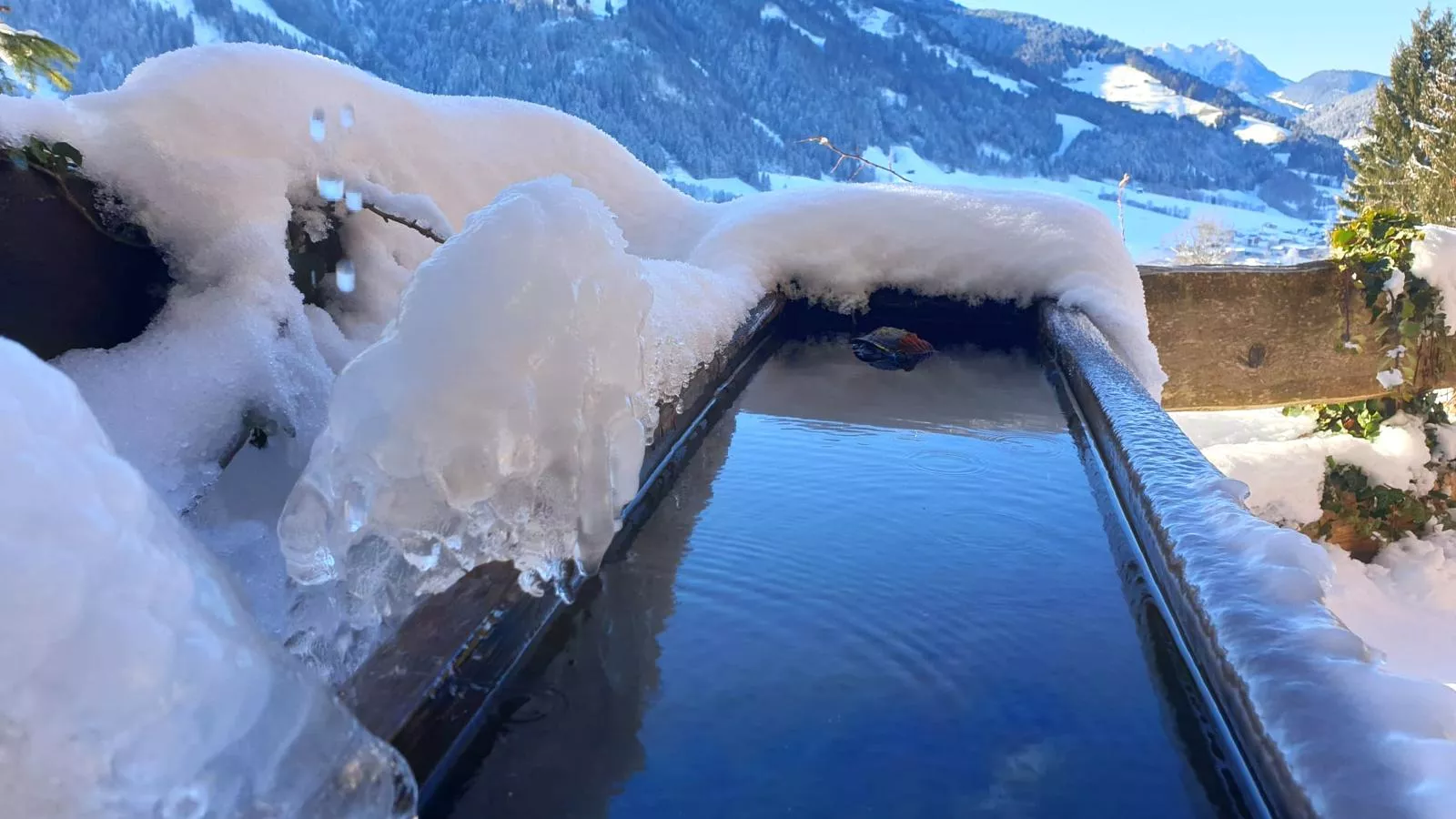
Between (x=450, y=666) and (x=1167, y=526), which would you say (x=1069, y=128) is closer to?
(x=1167, y=526)

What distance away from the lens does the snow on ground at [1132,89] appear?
95.2 meters

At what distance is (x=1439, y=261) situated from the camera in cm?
508

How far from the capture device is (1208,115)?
9088 cm

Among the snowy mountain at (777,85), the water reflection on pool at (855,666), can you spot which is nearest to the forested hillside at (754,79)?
the snowy mountain at (777,85)

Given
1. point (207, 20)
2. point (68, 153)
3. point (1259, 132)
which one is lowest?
point (207, 20)

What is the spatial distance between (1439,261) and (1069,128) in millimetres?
83496

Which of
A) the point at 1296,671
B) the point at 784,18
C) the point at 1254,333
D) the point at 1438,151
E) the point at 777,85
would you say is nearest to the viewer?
the point at 1296,671

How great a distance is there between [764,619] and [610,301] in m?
0.50

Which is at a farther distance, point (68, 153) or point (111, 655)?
point (68, 153)

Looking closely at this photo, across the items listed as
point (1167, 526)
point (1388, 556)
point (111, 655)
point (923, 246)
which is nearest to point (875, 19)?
Result: point (1388, 556)

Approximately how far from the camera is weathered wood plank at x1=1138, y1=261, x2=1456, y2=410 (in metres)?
5.26

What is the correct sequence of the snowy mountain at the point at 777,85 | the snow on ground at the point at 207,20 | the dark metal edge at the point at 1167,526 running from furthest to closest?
the snowy mountain at the point at 777,85
the snow on ground at the point at 207,20
the dark metal edge at the point at 1167,526

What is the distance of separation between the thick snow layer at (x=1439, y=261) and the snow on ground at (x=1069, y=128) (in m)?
74.9

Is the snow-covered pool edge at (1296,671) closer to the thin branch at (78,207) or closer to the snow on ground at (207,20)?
the thin branch at (78,207)
